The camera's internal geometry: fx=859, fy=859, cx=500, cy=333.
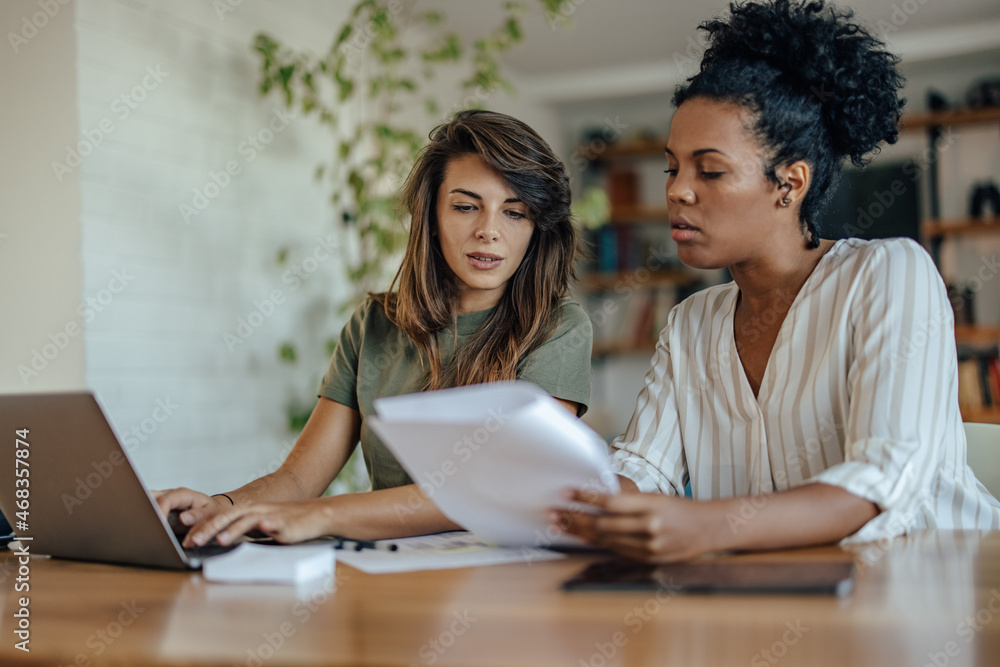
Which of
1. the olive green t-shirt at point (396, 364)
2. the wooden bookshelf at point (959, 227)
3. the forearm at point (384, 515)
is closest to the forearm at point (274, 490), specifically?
the olive green t-shirt at point (396, 364)

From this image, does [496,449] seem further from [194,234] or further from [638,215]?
[638,215]

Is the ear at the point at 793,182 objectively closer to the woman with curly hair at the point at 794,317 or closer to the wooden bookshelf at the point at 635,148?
the woman with curly hair at the point at 794,317

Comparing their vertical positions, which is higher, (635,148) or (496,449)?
(635,148)

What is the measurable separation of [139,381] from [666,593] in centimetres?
220

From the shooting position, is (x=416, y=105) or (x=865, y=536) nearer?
(x=865, y=536)

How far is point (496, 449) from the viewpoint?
802 millimetres

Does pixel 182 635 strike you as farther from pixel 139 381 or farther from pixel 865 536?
pixel 139 381

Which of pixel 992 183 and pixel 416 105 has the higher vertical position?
pixel 416 105

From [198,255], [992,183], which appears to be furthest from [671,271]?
[198,255]

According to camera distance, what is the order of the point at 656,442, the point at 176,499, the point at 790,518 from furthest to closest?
the point at 656,442, the point at 176,499, the point at 790,518

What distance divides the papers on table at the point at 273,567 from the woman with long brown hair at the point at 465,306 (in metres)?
0.47

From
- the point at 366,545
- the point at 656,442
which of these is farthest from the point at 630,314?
the point at 366,545

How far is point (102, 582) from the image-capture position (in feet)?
2.99

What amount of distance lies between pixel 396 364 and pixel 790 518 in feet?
2.82
